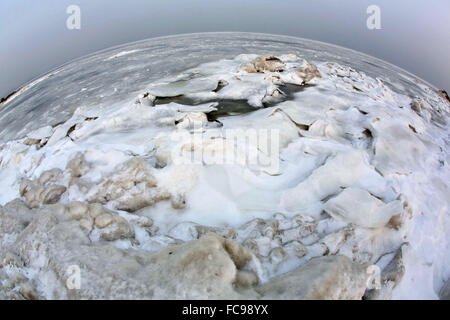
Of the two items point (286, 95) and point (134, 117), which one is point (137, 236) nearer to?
point (134, 117)

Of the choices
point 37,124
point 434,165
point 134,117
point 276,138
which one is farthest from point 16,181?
→ point 434,165

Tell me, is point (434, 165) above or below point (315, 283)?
below

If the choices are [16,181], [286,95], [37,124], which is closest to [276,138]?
[286,95]

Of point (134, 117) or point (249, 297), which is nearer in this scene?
point (249, 297)
